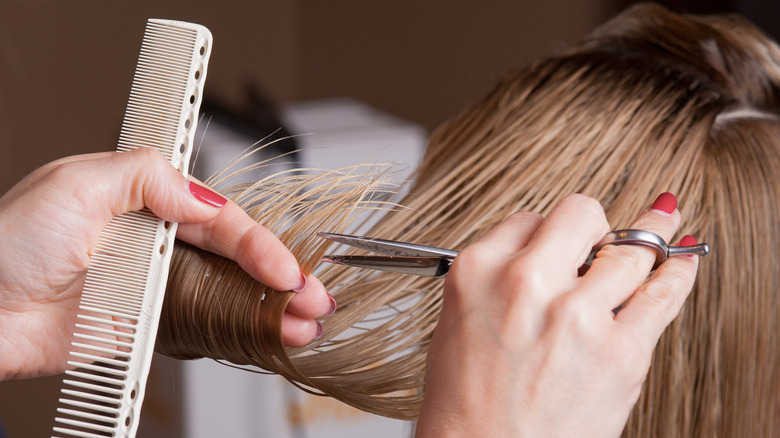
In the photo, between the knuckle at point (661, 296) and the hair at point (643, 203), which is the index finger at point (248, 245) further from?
the knuckle at point (661, 296)

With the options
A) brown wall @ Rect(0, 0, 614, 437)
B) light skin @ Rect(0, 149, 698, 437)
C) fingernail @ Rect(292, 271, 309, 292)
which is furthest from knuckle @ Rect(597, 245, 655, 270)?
brown wall @ Rect(0, 0, 614, 437)

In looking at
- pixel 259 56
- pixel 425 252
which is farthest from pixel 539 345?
pixel 259 56

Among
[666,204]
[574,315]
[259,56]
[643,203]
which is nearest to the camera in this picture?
[574,315]

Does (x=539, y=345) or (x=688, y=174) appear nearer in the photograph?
(x=539, y=345)

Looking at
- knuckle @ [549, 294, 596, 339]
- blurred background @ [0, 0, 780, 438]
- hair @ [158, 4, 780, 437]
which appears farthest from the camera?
blurred background @ [0, 0, 780, 438]

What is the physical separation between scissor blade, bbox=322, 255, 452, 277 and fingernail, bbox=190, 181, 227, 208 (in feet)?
0.37

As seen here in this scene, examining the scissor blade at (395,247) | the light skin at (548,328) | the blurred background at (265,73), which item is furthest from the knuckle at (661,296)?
the blurred background at (265,73)

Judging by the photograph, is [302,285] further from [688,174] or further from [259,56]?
[259,56]

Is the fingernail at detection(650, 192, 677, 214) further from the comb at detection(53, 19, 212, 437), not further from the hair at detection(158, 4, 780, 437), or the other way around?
the comb at detection(53, 19, 212, 437)

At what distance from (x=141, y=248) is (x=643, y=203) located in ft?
1.68

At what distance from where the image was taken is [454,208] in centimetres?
81

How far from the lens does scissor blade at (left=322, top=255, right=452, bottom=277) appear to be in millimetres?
571

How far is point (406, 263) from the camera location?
0.58 metres

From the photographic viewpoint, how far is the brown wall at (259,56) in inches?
72.2
